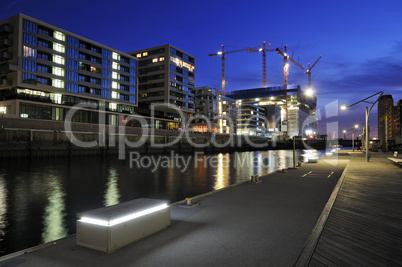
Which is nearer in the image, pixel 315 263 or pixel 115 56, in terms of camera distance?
pixel 315 263

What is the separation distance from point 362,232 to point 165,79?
10412 centimetres

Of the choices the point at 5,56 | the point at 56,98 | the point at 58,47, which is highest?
the point at 58,47

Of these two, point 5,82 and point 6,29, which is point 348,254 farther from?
point 6,29

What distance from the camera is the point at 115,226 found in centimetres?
605

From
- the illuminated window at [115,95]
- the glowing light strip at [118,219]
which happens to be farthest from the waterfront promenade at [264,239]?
the illuminated window at [115,95]

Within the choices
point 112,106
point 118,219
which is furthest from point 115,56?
point 118,219

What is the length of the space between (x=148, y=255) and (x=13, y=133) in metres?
57.2

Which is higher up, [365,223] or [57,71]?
[57,71]

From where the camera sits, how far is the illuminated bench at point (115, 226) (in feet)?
19.7

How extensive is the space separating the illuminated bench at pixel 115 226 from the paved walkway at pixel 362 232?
144 inches

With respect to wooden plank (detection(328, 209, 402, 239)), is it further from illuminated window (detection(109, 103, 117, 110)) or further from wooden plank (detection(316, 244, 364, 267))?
illuminated window (detection(109, 103, 117, 110))

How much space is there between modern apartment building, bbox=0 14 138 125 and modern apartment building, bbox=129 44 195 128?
17723mm

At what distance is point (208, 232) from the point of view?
734cm

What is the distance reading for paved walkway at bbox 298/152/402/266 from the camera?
5617mm
